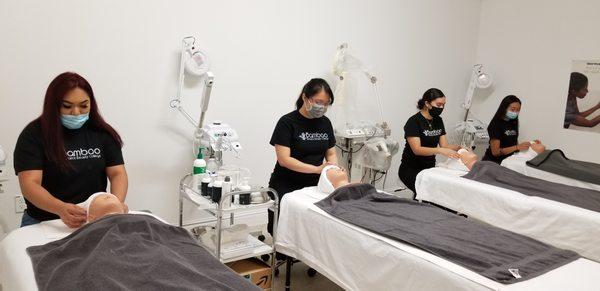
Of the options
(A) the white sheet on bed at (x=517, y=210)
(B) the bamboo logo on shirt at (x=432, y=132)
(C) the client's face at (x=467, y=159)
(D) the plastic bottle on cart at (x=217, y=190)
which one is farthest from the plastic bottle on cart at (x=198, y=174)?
(C) the client's face at (x=467, y=159)

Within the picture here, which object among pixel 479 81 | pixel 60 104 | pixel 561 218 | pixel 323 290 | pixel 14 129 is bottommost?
pixel 323 290

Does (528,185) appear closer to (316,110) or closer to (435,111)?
(435,111)

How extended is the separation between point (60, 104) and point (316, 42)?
2296 mm

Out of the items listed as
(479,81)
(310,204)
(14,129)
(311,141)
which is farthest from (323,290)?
(479,81)

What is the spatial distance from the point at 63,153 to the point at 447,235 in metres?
1.68

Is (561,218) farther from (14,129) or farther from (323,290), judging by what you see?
(14,129)

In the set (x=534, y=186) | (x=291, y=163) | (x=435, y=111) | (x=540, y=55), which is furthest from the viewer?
(x=540, y=55)

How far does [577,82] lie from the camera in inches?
165

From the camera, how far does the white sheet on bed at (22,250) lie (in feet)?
4.57

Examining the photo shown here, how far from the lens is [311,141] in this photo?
106 inches

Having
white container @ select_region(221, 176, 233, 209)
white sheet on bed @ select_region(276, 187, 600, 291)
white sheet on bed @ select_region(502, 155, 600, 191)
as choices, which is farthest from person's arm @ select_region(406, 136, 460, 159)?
white container @ select_region(221, 176, 233, 209)

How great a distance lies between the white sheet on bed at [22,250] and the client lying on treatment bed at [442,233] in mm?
1197

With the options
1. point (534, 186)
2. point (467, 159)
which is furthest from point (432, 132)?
point (534, 186)

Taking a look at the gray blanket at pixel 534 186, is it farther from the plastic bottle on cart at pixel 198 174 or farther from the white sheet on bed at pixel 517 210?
the plastic bottle on cart at pixel 198 174
